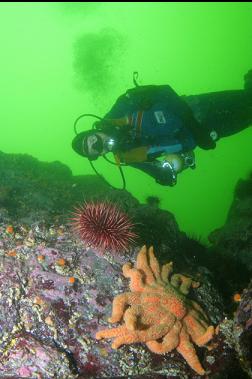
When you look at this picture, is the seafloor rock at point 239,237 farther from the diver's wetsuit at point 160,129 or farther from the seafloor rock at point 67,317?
the seafloor rock at point 67,317

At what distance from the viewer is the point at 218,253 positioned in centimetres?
897

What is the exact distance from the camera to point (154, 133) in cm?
859

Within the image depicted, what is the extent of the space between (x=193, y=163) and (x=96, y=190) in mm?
5563

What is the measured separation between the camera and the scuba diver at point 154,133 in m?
7.71

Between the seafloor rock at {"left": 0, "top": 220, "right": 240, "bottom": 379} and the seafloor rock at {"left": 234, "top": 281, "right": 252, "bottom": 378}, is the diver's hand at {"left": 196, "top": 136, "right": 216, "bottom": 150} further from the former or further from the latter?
the seafloor rock at {"left": 234, "top": 281, "right": 252, "bottom": 378}

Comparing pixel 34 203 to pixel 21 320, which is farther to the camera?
pixel 34 203

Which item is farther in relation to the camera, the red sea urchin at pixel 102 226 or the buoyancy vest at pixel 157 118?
the buoyancy vest at pixel 157 118

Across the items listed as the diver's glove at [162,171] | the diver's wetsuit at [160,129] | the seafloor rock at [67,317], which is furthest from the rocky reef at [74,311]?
the diver's wetsuit at [160,129]

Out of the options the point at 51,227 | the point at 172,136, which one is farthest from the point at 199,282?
the point at 172,136

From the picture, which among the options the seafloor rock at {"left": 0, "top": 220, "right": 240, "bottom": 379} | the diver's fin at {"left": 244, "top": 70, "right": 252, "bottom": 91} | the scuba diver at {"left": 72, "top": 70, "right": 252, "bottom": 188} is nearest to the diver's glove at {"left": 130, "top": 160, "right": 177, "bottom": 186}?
the scuba diver at {"left": 72, "top": 70, "right": 252, "bottom": 188}

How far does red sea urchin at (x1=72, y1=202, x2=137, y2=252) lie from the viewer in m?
4.75

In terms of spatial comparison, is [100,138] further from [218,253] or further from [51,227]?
[218,253]

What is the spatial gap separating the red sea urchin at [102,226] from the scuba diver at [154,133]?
293 centimetres

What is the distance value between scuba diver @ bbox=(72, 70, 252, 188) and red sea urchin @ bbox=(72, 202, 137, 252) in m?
2.93
